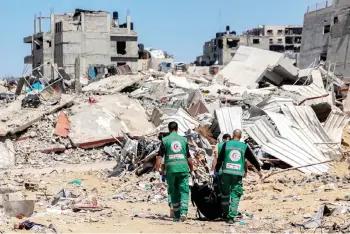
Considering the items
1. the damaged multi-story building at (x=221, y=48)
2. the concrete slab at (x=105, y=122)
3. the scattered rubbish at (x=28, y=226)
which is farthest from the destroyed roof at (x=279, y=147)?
the damaged multi-story building at (x=221, y=48)

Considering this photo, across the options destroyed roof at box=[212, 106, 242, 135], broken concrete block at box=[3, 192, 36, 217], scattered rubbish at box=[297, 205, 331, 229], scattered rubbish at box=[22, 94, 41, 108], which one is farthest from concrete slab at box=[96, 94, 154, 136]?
scattered rubbish at box=[297, 205, 331, 229]

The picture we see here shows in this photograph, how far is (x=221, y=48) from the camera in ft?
274

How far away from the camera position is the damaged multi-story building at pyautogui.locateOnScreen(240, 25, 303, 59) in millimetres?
82706

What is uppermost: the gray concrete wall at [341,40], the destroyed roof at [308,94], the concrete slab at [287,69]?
the gray concrete wall at [341,40]

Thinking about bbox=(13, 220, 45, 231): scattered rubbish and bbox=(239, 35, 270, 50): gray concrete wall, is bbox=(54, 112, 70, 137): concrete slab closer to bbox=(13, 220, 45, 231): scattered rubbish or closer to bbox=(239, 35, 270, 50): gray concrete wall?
bbox=(13, 220, 45, 231): scattered rubbish

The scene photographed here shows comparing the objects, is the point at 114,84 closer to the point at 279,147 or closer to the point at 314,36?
the point at 279,147

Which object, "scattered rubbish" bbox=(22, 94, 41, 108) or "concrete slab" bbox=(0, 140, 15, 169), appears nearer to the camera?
"concrete slab" bbox=(0, 140, 15, 169)

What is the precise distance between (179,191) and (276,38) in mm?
85223

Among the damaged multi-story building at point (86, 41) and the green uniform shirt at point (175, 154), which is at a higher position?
the damaged multi-story building at point (86, 41)

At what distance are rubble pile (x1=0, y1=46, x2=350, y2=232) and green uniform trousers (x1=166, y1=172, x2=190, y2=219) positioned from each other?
65.3 inches

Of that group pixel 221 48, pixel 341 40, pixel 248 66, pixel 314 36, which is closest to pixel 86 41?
pixel 314 36

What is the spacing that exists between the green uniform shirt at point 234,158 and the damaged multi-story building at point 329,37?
28305 millimetres

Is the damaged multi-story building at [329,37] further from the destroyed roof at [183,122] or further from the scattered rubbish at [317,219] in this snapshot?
the scattered rubbish at [317,219]

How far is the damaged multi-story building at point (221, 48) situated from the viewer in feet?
271
